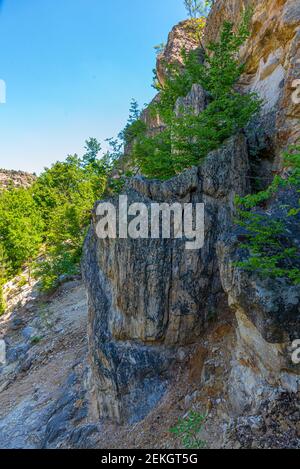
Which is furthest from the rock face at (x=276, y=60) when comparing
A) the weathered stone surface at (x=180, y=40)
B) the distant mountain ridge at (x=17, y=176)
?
the distant mountain ridge at (x=17, y=176)

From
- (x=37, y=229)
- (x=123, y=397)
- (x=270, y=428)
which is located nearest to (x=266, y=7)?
(x=270, y=428)

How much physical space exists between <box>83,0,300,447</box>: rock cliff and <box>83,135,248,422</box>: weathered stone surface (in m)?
0.02

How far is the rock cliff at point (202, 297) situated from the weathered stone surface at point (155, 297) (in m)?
0.02

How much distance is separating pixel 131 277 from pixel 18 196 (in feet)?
95.7

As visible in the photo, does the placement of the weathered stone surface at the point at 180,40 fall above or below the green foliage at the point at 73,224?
above

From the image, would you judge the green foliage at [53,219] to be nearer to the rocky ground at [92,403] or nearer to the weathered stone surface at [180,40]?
the rocky ground at [92,403]

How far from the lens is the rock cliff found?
471 cm

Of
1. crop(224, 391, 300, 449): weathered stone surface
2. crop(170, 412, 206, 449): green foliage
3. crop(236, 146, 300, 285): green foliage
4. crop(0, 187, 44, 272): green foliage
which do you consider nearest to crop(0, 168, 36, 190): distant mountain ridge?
crop(0, 187, 44, 272): green foliage

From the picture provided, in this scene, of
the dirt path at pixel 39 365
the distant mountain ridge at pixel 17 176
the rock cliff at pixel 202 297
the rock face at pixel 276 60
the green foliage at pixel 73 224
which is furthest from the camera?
the distant mountain ridge at pixel 17 176

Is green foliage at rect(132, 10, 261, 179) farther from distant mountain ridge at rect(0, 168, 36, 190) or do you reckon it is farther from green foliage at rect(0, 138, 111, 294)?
distant mountain ridge at rect(0, 168, 36, 190)

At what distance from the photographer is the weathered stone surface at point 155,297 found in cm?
677

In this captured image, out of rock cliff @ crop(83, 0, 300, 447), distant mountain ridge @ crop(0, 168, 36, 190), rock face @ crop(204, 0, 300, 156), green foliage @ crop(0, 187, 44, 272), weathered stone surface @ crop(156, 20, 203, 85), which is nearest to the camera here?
rock cliff @ crop(83, 0, 300, 447)

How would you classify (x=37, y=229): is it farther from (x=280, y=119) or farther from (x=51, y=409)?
(x=280, y=119)
